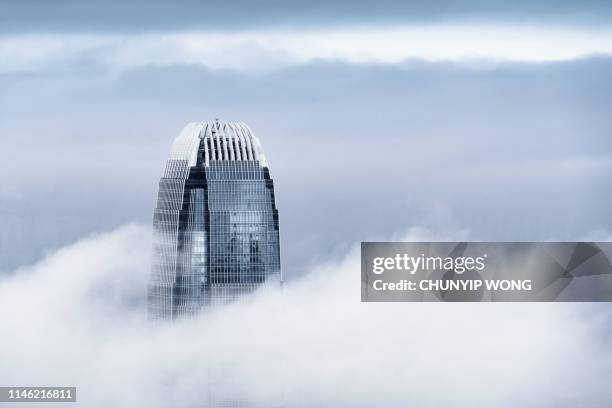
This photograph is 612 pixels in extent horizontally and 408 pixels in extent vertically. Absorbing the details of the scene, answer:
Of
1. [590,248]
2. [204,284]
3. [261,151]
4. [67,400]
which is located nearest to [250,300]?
[204,284]

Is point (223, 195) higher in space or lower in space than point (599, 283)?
higher

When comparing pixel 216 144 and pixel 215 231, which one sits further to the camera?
pixel 215 231

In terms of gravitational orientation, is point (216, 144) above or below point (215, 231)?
above

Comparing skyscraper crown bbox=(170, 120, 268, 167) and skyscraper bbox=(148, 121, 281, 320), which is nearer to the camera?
skyscraper crown bbox=(170, 120, 268, 167)

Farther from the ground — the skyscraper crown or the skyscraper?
the skyscraper crown

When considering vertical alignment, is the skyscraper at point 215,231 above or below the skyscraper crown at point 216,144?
below

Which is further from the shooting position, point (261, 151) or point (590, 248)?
point (261, 151)

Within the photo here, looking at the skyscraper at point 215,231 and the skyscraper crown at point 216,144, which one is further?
the skyscraper at point 215,231

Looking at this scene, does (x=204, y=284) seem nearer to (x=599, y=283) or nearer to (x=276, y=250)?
(x=276, y=250)
